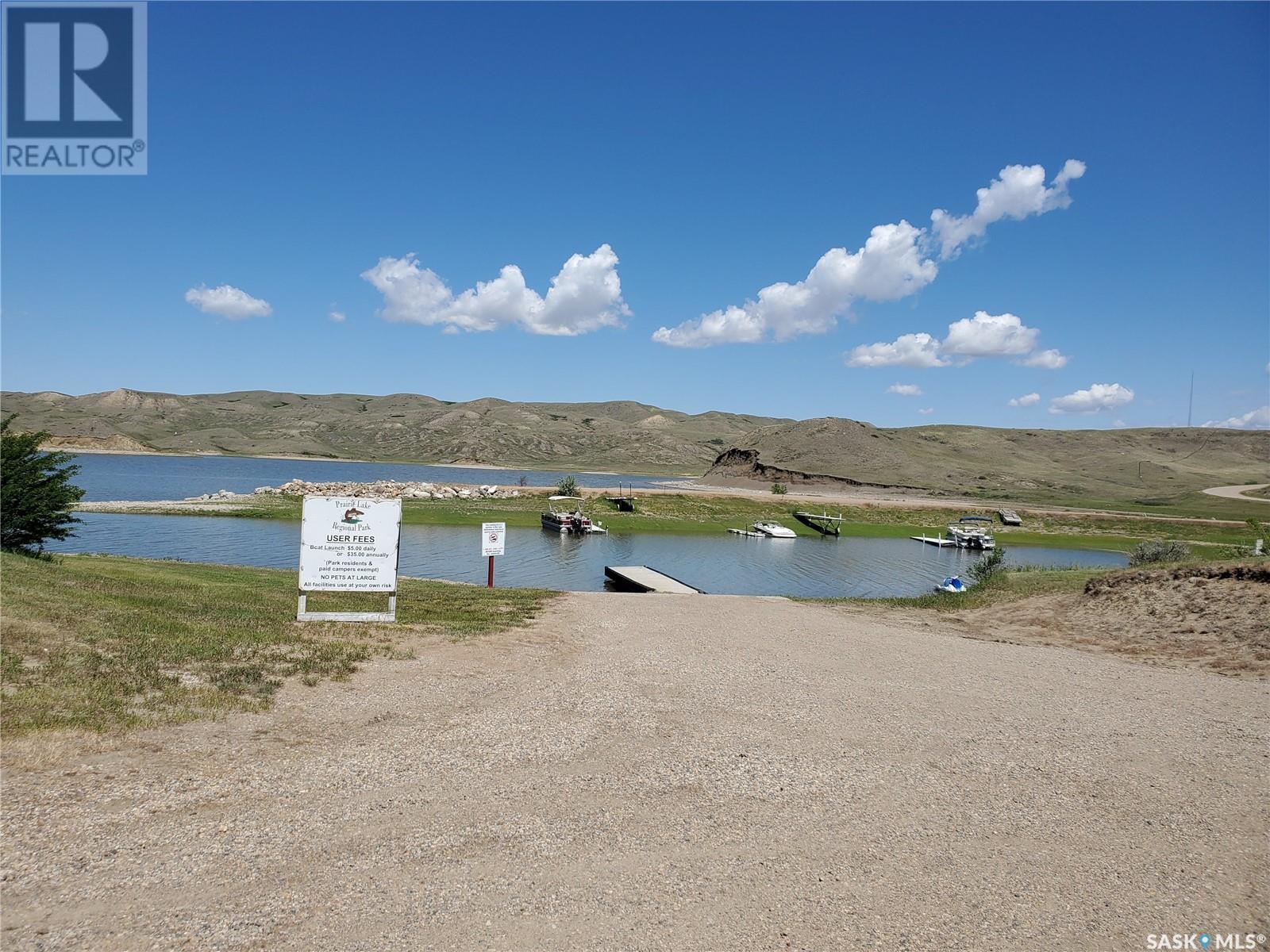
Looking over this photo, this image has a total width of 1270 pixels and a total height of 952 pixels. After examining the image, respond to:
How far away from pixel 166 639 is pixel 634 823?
916cm

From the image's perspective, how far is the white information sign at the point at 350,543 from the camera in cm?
1653

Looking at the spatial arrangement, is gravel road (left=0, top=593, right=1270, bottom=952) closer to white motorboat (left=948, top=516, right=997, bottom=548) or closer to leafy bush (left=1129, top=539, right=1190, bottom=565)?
leafy bush (left=1129, top=539, right=1190, bottom=565)

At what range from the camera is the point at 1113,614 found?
21219 mm

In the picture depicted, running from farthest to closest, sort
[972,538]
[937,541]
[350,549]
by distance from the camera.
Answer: [937,541] < [972,538] < [350,549]

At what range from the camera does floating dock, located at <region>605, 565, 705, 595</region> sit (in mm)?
30609

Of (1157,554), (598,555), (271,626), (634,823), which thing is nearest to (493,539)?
(271,626)

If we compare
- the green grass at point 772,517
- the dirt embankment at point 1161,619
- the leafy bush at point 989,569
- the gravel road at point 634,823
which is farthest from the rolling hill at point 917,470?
the gravel road at point 634,823

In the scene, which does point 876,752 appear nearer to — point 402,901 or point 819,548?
point 402,901

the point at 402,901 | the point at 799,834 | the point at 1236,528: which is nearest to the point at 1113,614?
the point at 799,834

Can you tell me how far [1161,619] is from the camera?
20.2m

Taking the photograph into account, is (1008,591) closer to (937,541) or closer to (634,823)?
(634,823)

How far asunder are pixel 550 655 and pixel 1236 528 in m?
91.4

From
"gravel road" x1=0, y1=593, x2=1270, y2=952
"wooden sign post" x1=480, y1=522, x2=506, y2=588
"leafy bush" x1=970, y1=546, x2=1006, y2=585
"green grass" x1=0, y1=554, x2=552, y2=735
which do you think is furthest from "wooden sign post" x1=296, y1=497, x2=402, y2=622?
"leafy bush" x1=970, y1=546, x2=1006, y2=585

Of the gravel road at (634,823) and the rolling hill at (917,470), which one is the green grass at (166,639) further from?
the rolling hill at (917,470)
